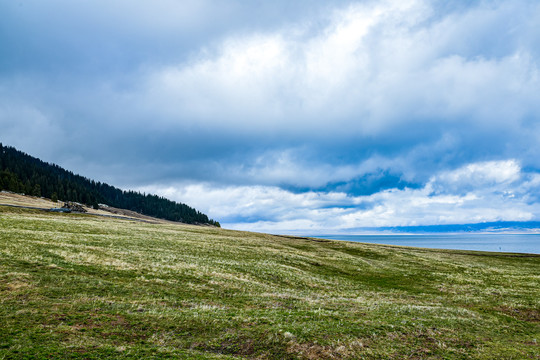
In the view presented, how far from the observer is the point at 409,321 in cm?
1817

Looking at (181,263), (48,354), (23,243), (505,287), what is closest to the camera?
(48,354)

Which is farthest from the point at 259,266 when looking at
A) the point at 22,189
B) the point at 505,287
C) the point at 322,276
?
the point at 22,189

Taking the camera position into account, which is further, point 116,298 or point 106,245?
point 106,245

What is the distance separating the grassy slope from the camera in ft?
41.3

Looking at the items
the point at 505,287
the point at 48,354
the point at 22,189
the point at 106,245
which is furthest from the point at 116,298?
the point at 22,189

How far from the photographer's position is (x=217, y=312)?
17594 millimetres

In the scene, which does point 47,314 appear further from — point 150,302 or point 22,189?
point 22,189

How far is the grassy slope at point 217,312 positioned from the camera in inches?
496

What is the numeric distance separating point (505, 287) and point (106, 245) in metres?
54.4

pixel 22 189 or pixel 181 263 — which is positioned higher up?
pixel 22 189

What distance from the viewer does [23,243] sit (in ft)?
99.3

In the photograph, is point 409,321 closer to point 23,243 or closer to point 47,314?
point 47,314

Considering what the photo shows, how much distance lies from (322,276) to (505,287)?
25.7 m

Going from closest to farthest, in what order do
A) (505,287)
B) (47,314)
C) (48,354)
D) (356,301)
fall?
(48,354) → (47,314) → (356,301) → (505,287)
